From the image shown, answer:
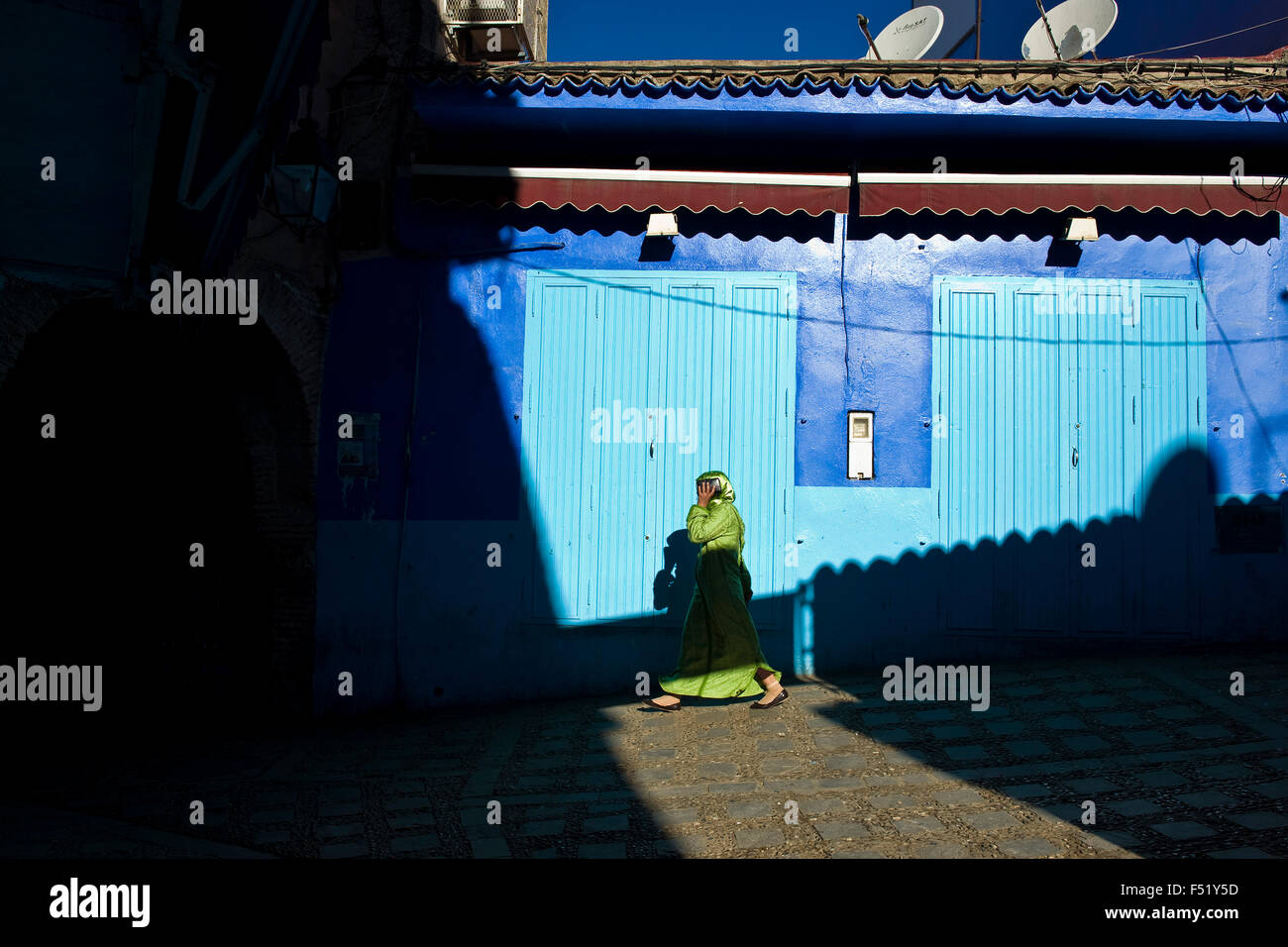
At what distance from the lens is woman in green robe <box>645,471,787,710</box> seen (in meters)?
6.50

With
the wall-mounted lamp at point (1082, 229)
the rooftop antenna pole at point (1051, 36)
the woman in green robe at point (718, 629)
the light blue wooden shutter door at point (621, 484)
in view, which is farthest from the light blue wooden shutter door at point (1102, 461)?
the light blue wooden shutter door at point (621, 484)

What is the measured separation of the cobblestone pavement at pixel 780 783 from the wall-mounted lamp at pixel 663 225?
3.70m

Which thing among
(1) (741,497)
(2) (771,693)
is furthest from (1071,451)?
(2) (771,693)

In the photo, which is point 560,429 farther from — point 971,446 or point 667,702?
point 971,446

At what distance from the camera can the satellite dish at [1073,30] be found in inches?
319

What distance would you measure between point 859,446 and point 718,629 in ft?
6.82

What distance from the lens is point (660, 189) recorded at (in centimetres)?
752

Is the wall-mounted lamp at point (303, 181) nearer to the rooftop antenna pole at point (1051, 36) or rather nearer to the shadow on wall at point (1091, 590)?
the shadow on wall at point (1091, 590)

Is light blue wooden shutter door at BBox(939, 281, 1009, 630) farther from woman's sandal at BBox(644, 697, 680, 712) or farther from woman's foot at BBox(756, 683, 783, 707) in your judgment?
woman's sandal at BBox(644, 697, 680, 712)

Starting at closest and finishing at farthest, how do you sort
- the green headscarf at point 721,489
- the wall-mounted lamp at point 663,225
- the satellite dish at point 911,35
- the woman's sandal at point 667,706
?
1. the woman's sandal at point 667,706
2. the green headscarf at point 721,489
3. the wall-mounted lamp at point 663,225
4. the satellite dish at point 911,35

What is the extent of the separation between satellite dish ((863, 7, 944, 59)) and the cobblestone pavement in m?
5.54

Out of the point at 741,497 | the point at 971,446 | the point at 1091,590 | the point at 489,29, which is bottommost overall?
the point at 1091,590

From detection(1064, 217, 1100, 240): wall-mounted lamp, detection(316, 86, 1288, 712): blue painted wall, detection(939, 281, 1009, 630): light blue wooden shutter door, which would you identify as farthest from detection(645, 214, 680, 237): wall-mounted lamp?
detection(1064, 217, 1100, 240): wall-mounted lamp

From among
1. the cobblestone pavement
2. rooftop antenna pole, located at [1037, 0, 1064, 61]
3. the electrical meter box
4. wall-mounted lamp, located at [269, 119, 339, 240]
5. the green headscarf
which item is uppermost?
rooftop antenna pole, located at [1037, 0, 1064, 61]
